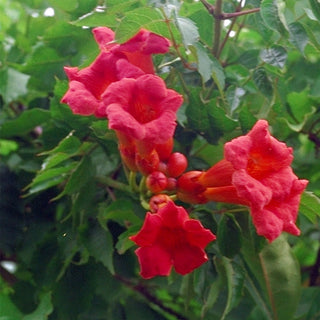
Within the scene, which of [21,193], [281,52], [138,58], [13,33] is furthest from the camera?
[13,33]

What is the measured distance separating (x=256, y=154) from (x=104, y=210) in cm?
35

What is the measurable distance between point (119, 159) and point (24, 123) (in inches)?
9.2

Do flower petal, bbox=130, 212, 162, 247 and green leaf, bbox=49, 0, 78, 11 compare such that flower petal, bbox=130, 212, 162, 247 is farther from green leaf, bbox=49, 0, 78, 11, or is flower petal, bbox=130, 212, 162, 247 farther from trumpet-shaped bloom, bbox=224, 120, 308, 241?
green leaf, bbox=49, 0, 78, 11

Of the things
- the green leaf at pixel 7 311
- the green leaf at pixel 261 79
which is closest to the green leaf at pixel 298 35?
the green leaf at pixel 261 79

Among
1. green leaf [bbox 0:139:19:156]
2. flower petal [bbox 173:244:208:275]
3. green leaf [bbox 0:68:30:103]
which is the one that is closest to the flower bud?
flower petal [bbox 173:244:208:275]

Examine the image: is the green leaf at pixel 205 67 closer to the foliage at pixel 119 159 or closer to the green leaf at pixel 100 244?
the foliage at pixel 119 159

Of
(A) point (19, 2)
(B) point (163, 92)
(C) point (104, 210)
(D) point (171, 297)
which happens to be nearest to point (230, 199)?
(B) point (163, 92)

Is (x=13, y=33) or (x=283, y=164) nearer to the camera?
(x=283, y=164)

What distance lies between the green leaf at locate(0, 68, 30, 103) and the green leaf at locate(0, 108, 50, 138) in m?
0.04

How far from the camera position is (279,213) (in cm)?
84

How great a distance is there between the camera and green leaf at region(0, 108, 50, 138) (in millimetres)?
1304

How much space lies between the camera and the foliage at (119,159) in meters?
1.01

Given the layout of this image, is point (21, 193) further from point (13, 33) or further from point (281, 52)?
point (281, 52)

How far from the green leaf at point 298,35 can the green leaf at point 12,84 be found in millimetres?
567
